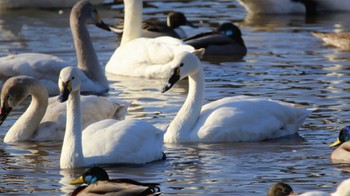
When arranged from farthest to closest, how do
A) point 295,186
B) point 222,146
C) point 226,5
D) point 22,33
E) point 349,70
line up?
point 226,5, point 22,33, point 349,70, point 222,146, point 295,186

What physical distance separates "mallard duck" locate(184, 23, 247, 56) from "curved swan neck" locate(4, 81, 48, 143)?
19.7ft

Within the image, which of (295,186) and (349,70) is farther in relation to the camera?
(349,70)

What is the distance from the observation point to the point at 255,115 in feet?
39.5

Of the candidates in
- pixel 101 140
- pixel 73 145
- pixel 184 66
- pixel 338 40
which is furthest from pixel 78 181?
pixel 338 40

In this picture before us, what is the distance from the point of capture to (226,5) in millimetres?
24234

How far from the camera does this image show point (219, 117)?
1194 cm

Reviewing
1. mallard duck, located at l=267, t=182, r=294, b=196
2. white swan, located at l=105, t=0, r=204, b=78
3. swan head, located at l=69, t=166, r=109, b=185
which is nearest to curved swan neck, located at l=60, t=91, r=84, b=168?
swan head, located at l=69, t=166, r=109, b=185

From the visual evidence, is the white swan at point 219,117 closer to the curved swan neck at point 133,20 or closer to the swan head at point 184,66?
the swan head at point 184,66

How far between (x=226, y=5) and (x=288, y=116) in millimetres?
12117

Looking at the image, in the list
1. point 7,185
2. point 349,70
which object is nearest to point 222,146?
point 7,185

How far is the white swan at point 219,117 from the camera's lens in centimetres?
1190

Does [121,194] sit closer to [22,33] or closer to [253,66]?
[253,66]

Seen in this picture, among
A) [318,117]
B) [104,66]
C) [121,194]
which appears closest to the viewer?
[121,194]

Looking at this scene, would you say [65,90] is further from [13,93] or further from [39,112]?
[13,93]
